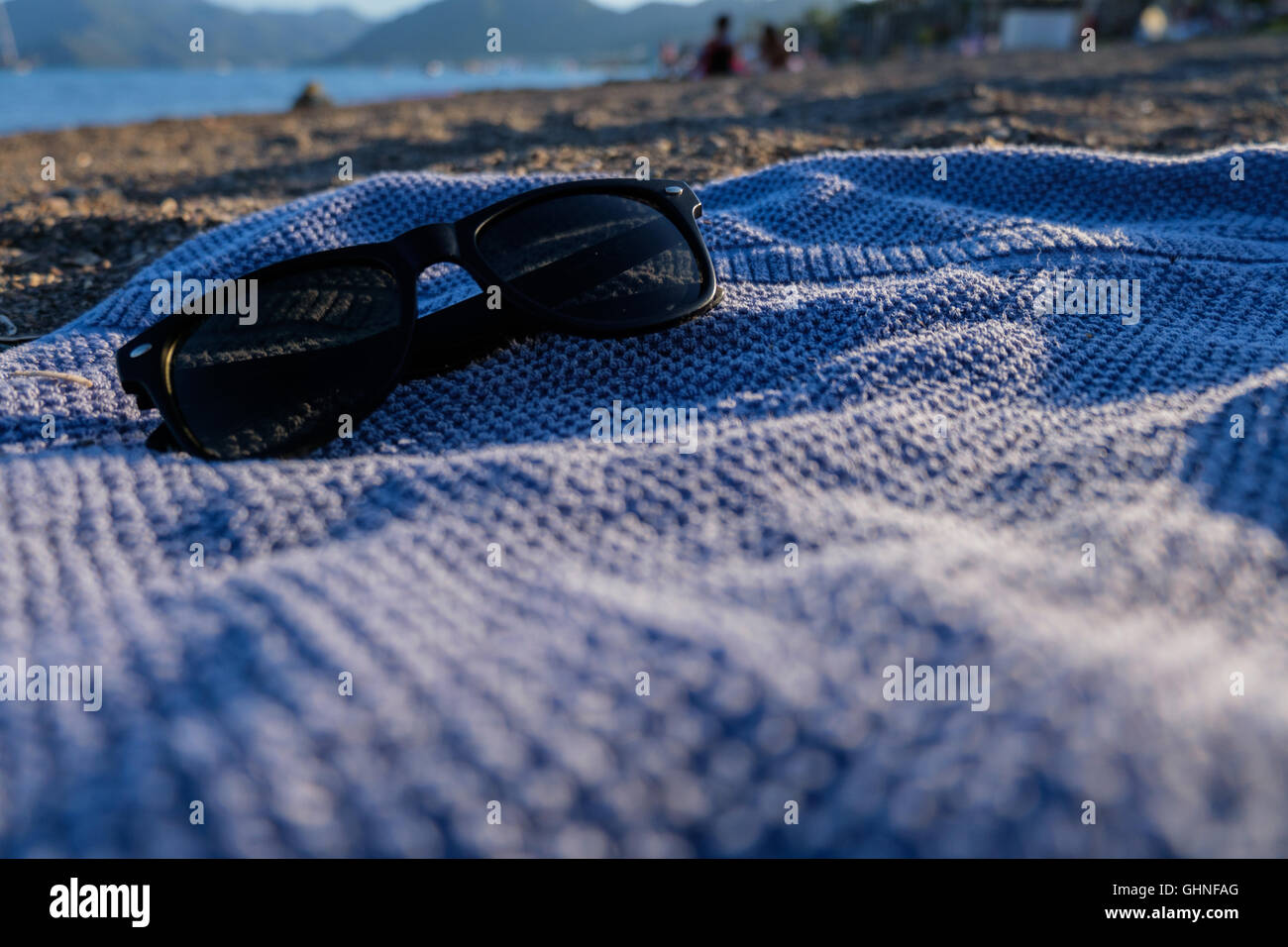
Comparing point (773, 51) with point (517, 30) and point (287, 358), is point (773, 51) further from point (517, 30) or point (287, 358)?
point (517, 30)

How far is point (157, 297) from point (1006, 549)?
4.15 ft

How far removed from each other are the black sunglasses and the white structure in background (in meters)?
14.5

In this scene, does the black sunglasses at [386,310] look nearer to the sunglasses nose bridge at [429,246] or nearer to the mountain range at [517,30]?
the sunglasses nose bridge at [429,246]

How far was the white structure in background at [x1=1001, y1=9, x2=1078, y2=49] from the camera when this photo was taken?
505 inches

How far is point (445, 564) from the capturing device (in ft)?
2.05

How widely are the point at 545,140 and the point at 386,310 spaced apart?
239 centimetres

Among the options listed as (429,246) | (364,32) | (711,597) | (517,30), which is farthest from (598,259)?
(364,32)

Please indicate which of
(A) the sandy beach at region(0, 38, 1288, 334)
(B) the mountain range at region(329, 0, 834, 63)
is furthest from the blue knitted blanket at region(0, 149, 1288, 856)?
(B) the mountain range at region(329, 0, 834, 63)

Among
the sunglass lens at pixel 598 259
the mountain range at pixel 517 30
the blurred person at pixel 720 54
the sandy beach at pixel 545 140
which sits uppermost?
the mountain range at pixel 517 30

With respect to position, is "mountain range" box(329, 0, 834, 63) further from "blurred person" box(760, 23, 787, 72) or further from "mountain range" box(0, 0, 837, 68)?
"blurred person" box(760, 23, 787, 72)

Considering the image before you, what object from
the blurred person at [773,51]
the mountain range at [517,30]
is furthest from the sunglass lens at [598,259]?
the mountain range at [517,30]

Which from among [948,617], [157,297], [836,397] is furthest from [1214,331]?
[157,297]

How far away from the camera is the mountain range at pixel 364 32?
2518 inches

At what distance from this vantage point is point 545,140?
3115 millimetres
